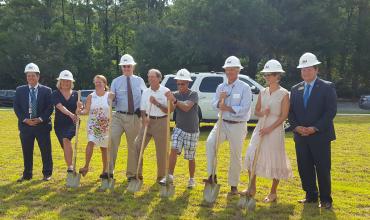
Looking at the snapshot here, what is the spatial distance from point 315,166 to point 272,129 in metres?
0.80

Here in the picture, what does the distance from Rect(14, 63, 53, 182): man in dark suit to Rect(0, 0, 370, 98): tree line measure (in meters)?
26.3

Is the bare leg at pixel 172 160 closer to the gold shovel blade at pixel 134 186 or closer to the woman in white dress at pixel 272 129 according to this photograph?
the gold shovel blade at pixel 134 186

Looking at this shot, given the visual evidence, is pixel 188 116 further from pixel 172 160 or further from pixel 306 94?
pixel 306 94

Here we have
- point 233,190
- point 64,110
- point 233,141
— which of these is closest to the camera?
point 233,141

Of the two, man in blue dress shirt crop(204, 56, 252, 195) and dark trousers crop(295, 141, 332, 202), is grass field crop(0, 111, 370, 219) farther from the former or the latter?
man in blue dress shirt crop(204, 56, 252, 195)

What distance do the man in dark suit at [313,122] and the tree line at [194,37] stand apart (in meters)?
27.3

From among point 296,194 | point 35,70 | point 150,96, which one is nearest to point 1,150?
point 35,70

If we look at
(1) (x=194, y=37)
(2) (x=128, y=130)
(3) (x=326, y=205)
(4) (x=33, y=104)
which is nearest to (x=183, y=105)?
(2) (x=128, y=130)

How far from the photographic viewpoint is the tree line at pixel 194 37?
34062 millimetres

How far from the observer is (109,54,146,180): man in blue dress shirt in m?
7.93

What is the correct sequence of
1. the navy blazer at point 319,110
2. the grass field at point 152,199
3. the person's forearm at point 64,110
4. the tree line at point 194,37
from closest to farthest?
the grass field at point 152,199, the navy blazer at point 319,110, the person's forearm at point 64,110, the tree line at point 194,37

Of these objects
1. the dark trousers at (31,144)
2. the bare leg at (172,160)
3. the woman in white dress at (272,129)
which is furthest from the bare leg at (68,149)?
the woman in white dress at (272,129)

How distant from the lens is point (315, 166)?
6816mm

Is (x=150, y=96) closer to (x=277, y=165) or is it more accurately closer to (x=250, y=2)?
(x=277, y=165)
